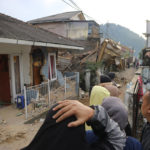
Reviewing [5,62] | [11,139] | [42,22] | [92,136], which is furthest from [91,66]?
[42,22]

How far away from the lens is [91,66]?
10.4 meters

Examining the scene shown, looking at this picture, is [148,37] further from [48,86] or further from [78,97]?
[48,86]

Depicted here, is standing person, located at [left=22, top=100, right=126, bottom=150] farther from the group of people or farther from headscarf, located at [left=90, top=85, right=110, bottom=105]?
headscarf, located at [left=90, top=85, right=110, bottom=105]

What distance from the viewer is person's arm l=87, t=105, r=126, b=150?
3.14ft

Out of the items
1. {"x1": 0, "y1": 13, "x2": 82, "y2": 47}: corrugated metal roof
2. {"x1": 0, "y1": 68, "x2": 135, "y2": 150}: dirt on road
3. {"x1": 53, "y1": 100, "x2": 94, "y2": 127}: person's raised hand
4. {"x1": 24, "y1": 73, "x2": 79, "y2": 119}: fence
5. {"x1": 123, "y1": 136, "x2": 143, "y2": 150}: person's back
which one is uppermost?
{"x1": 0, "y1": 13, "x2": 82, "y2": 47}: corrugated metal roof

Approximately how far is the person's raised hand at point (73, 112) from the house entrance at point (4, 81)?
620 centimetres

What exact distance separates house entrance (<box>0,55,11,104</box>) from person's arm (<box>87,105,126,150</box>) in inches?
247

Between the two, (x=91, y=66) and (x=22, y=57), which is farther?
(x=91, y=66)

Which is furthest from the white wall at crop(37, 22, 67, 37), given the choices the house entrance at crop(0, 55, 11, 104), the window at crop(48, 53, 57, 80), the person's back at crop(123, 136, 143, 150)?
the person's back at crop(123, 136, 143, 150)

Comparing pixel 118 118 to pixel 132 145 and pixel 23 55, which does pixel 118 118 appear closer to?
pixel 132 145

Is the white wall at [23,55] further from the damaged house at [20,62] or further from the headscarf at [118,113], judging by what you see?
the headscarf at [118,113]

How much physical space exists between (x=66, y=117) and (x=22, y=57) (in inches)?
259

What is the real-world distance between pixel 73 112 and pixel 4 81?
6447mm

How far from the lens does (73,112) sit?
90 cm
